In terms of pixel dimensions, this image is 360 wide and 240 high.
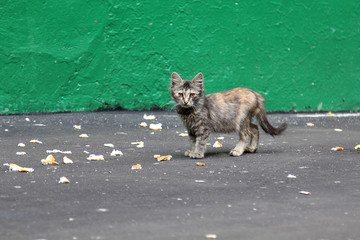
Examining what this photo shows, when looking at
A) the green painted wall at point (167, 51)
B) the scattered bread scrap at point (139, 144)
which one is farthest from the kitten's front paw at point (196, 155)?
the green painted wall at point (167, 51)

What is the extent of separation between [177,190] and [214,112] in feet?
7.17

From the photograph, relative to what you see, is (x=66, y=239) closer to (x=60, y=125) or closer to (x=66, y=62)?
(x=60, y=125)

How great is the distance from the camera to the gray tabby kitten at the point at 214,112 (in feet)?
23.0

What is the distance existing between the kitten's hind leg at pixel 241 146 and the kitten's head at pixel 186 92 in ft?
2.37

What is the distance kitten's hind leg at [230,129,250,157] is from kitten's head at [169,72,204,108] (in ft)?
2.37

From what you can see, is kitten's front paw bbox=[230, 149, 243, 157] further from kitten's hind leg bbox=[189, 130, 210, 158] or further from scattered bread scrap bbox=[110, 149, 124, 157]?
scattered bread scrap bbox=[110, 149, 124, 157]

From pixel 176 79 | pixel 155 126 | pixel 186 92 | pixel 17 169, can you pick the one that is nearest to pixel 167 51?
pixel 155 126

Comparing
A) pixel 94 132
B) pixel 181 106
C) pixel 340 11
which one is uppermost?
pixel 340 11

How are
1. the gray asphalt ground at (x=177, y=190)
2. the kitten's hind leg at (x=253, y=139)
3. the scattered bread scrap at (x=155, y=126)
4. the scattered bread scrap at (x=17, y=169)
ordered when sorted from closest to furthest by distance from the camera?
the gray asphalt ground at (x=177, y=190) → the scattered bread scrap at (x=17, y=169) → the kitten's hind leg at (x=253, y=139) → the scattered bread scrap at (x=155, y=126)

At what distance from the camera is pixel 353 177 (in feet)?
19.3

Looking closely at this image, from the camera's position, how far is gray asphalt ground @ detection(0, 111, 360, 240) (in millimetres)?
4000

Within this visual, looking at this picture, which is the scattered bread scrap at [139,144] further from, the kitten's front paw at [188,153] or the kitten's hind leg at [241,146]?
the kitten's hind leg at [241,146]

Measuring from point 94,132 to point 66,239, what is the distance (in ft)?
17.6

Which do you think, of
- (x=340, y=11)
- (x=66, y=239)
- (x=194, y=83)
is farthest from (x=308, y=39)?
(x=66, y=239)
